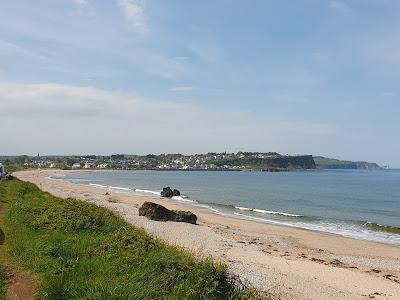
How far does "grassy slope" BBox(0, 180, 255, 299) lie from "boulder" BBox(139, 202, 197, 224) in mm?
14264

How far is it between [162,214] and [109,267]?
20.8 m

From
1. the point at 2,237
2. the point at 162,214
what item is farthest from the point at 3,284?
the point at 162,214

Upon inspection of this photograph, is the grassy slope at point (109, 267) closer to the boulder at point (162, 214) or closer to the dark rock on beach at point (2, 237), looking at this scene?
the dark rock on beach at point (2, 237)

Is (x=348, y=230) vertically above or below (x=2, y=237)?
below

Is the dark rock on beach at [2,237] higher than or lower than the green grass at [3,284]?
higher

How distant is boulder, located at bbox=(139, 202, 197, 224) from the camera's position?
3198 centimetres

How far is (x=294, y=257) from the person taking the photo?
2231cm

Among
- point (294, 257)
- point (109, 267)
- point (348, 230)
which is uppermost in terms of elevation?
point (109, 267)

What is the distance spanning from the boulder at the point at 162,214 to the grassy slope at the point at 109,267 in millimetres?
14264

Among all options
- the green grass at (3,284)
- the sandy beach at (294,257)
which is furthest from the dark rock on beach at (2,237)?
the sandy beach at (294,257)

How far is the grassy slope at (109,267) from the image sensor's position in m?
9.12

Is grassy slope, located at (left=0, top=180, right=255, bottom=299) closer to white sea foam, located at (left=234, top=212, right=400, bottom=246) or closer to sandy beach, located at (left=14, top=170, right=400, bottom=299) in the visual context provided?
sandy beach, located at (left=14, top=170, right=400, bottom=299)

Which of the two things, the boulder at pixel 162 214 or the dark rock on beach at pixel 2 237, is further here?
the boulder at pixel 162 214

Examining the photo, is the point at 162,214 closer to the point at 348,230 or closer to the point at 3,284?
the point at 348,230
